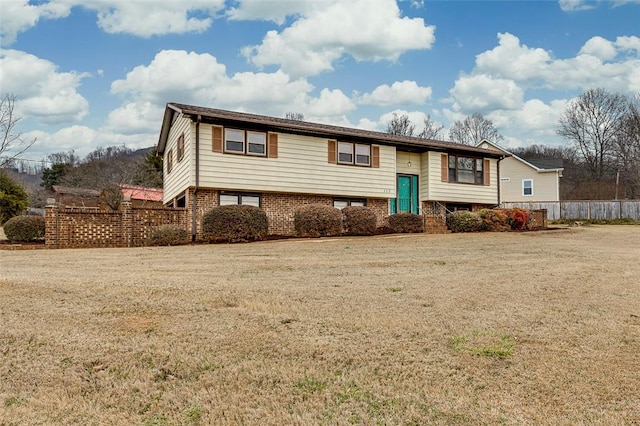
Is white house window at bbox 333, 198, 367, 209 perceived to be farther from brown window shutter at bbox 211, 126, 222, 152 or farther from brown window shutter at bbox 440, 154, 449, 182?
brown window shutter at bbox 211, 126, 222, 152

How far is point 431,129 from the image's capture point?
5003 centimetres

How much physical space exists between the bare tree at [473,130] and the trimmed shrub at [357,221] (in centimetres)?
4047

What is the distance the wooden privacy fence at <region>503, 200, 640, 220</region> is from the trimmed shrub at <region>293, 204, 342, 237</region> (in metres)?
17.7

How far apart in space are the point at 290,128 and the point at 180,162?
186 inches

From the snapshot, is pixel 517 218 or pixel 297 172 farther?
pixel 517 218

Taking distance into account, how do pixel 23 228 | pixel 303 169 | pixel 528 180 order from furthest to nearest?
pixel 528 180 → pixel 303 169 → pixel 23 228

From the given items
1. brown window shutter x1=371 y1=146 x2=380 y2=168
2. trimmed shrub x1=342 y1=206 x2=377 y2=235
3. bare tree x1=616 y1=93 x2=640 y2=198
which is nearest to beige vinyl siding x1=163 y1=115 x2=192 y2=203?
trimmed shrub x1=342 y1=206 x2=377 y2=235

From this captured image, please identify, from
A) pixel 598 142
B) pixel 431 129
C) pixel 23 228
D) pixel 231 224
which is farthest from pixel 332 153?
pixel 598 142

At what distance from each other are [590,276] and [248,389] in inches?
287

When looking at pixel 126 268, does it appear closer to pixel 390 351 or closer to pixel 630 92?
pixel 390 351

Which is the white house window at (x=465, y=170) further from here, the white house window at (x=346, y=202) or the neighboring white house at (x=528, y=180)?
the neighboring white house at (x=528, y=180)

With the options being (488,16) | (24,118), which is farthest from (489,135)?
(24,118)

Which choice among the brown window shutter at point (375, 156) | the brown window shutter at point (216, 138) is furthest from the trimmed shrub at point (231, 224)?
the brown window shutter at point (375, 156)

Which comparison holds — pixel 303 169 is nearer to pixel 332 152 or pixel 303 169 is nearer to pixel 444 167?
pixel 332 152
